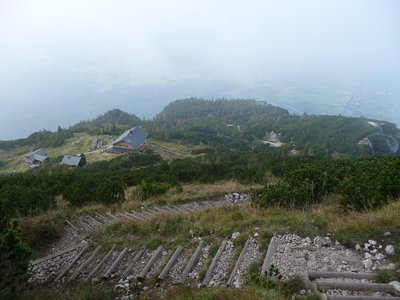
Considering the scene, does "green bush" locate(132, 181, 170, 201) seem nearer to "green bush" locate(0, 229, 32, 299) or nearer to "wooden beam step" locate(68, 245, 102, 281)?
"wooden beam step" locate(68, 245, 102, 281)

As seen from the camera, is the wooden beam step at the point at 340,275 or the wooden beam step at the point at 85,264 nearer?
the wooden beam step at the point at 340,275

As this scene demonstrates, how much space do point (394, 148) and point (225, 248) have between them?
11166 centimetres

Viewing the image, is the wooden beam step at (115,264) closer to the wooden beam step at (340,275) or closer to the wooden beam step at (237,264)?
the wooden beam step at (237,264)

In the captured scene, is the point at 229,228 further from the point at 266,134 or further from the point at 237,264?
the point at 266,134

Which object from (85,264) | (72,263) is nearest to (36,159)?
(72,263)

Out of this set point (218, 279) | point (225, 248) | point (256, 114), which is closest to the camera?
point (218, 279)

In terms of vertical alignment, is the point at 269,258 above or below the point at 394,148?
above

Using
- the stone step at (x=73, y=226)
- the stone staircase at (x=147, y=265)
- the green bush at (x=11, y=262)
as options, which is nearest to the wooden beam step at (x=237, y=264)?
the stone staircase at (x=147, y=265)

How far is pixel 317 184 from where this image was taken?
9023 mm

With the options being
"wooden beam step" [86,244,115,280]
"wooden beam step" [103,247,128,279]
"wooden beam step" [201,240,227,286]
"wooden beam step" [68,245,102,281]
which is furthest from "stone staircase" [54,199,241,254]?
"wooden beam step" [201,240,227,286]

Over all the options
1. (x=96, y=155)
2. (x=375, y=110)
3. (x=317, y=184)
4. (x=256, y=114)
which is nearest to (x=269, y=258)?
(x=317, y=184)

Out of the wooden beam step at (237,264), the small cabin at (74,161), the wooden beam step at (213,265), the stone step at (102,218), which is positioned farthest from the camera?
the small cabin at (74,161)

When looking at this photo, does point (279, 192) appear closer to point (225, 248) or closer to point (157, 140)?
point (225, 248)

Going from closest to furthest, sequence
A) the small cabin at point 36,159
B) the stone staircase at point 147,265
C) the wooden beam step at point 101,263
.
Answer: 1. the stone staircase at point 147,265
2. the wooden beam step at point 101,263
3. the small cabin at point 36,159
